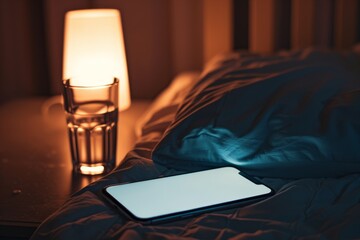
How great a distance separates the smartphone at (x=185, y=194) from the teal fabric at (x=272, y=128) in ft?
0.13

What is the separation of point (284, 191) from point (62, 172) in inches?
17.0

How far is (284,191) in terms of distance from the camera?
0.89m

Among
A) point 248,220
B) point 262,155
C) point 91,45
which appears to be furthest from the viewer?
point 91,45

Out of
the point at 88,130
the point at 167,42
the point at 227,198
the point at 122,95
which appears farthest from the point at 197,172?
the point at 167,42

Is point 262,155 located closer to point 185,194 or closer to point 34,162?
point 185,194

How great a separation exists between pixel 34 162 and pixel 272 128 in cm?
48

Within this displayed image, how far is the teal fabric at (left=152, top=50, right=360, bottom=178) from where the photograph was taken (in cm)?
94

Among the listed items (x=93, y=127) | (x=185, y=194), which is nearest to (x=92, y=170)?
(x=93, y=127)

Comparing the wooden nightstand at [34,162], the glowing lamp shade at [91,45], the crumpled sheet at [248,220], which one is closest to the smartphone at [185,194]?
the crumpled sheet at [248,220]

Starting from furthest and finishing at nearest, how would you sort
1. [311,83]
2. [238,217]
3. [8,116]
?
1. [8,116]
2. [311,83]
3. [238,217]

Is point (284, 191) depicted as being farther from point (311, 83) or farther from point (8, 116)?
point (8, 116)

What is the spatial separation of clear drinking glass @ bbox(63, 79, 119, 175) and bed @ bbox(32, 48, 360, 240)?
0.22 feet

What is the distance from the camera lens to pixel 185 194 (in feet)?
2.88

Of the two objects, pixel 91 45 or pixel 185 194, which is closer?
pixel 185 194
